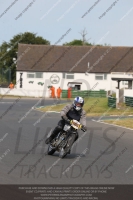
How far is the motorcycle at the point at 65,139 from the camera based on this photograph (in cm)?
1643

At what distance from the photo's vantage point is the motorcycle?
53.9ft

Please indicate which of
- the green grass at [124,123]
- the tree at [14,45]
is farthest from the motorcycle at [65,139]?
the tree at [14,45]

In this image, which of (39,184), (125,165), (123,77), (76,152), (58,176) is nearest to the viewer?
(39,184)

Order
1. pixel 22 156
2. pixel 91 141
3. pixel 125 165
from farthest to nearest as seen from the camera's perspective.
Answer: pixel 91 141 < pixel 22 156 < pixel 125 165

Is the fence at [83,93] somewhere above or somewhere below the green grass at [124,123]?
below

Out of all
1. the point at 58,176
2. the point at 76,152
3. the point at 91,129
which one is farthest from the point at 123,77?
the point at 58,176

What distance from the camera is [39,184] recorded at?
1195 cm

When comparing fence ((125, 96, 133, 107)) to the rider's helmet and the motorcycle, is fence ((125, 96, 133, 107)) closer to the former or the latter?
the motorcycle

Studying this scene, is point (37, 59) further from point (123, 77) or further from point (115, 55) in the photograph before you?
point (123, 77)

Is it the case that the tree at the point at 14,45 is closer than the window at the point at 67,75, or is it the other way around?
the window at the point at 67,75

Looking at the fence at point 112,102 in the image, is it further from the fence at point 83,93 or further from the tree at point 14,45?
the tree at point 14,45

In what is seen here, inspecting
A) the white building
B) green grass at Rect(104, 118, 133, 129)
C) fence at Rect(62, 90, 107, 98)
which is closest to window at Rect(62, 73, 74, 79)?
the white building

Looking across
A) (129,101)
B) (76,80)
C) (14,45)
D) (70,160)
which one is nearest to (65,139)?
(70,160)
